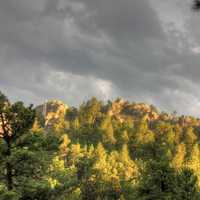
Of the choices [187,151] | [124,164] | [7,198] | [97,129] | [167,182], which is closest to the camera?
[7,198]

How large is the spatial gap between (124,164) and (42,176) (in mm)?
101082

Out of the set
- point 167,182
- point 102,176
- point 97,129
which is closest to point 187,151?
point 97,129

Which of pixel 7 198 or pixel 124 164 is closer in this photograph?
pixel 7 198

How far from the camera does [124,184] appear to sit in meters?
100

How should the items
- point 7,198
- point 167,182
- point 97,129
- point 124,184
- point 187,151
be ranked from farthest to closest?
point 97,129
point 187,151
point 124,184
point 167,182
point 7,198

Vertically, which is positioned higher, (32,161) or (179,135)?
(179,135)

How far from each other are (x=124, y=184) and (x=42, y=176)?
77131 mm

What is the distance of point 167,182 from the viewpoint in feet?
138

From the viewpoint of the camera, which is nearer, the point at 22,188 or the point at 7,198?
the point at 7,198

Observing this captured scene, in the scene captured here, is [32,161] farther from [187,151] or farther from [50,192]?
[187,151]

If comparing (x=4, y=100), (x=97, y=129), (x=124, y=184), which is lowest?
(x=124, y=184)

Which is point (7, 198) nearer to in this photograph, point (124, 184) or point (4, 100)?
point (4, 100)

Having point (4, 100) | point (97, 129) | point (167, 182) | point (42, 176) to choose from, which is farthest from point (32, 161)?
point (97, 129)

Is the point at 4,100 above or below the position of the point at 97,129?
below
